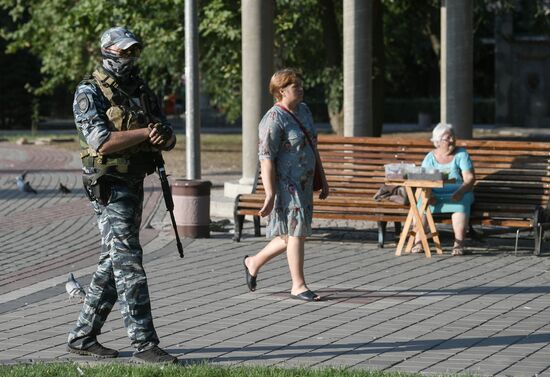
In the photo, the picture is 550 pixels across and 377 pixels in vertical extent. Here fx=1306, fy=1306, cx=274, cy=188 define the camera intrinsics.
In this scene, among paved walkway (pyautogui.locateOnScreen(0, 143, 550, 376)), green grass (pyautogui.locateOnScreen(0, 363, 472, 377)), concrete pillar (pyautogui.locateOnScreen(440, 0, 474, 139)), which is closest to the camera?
green grass (pyautogui.locateOnScreen(0, 363, 472, 377))

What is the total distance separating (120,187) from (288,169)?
2.48m

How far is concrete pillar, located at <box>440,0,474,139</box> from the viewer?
53.6 ft

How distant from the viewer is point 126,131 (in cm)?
741

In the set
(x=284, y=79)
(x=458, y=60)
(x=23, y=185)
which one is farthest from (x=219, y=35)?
(x=284, y=79)

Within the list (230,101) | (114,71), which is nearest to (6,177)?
(230,101)

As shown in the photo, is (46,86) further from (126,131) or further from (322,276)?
(126,131)

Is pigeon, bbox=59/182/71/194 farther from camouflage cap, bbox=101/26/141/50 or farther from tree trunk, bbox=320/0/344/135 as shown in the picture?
camouflage cap, bbox=101/26/141/50

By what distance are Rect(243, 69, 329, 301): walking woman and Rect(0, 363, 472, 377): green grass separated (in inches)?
103

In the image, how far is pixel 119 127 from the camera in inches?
295

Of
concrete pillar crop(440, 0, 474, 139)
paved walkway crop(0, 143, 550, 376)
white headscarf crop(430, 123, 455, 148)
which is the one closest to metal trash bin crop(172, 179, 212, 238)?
paved walkway crop(0, 143, 550, 376)

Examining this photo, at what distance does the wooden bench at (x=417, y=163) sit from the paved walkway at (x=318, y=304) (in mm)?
346

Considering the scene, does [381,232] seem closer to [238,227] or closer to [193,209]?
[238,227]

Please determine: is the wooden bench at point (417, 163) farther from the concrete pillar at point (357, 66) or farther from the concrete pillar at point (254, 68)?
the concrete pillar at point (357, 66)

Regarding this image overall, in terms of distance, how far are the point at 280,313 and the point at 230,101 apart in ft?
67.8
